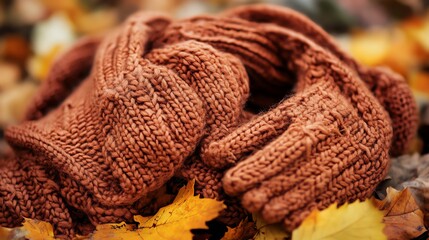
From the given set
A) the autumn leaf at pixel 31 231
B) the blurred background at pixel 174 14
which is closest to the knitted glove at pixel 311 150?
the autumn leaf at pixel 31 231

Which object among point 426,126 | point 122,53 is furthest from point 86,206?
point 426,126

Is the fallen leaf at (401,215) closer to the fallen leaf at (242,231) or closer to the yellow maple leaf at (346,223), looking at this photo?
the yellow maple leaf at (346,223)

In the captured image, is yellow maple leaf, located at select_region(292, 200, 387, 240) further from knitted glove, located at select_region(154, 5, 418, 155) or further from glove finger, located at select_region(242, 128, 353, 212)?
knitted glove, located at select_region(154, 5, 418, 155)

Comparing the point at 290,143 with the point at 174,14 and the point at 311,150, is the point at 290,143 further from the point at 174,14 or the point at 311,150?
the point at 174,14

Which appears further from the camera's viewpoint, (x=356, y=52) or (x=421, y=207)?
(x=356, y=52)

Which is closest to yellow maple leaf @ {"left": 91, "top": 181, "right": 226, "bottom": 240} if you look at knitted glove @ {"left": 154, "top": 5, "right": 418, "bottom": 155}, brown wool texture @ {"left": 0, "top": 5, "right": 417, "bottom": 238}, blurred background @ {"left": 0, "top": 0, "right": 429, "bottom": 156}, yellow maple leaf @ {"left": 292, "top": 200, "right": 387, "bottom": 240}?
brown wool texture @ {"left": 0, "top": 5, "right": 417, "bottom": 238}

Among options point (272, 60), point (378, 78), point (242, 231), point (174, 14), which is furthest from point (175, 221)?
point (174, 14)

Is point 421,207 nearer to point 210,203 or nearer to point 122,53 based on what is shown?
point 210,203
